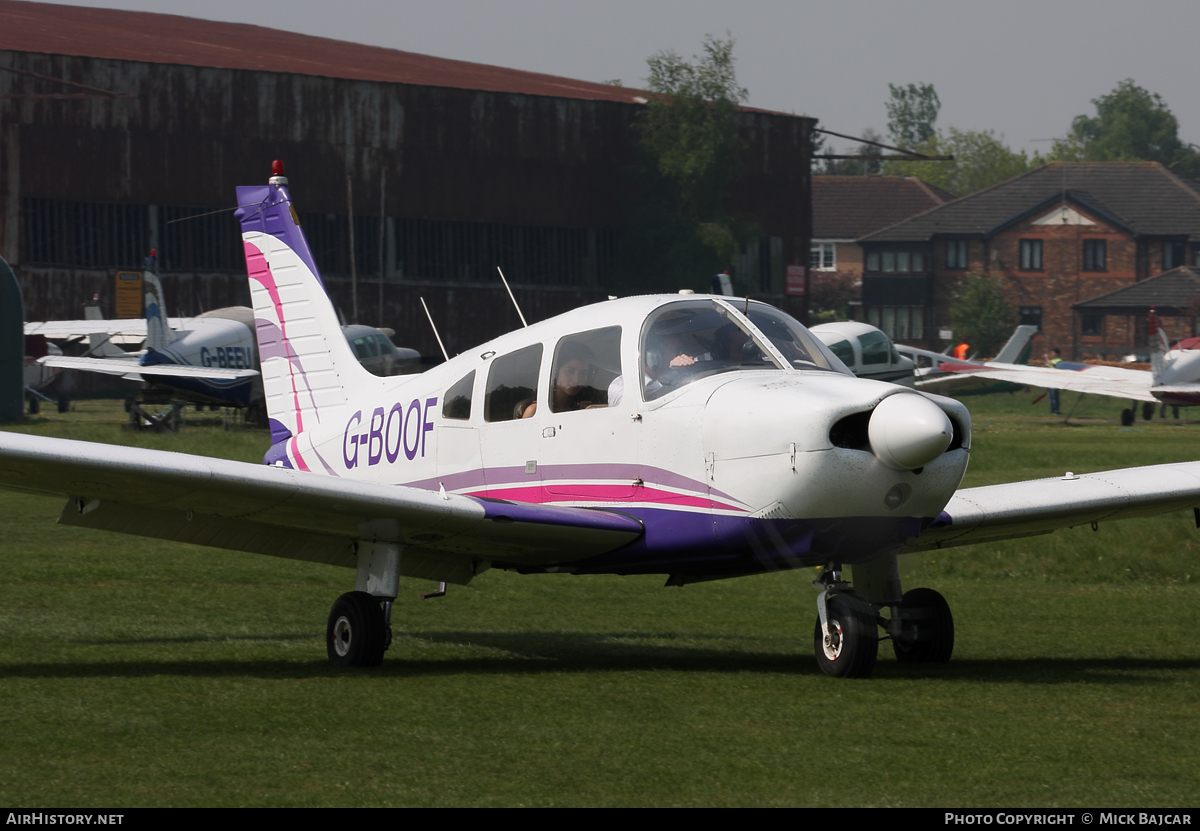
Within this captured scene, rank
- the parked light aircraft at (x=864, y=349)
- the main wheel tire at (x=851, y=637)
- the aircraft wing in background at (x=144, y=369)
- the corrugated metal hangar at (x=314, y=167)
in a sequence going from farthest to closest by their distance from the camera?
1. the corrugated metal hangar at (x=314, y=167)
2. the aircraft wing in background at (x=144, y=369)
3. the parked light aircraft at (x=864, y=349)
4. the main wheel tire at (x=851, y=637)

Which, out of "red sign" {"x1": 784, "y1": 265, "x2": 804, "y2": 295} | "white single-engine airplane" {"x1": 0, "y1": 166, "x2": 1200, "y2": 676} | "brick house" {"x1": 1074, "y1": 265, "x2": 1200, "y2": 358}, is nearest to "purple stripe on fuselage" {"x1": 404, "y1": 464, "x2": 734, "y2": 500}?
"white single-engine airplane" {"x1": 0, "y1": 166, "x2": 1200, "y2": 676}

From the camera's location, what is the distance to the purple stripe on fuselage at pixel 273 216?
1410 centimetres

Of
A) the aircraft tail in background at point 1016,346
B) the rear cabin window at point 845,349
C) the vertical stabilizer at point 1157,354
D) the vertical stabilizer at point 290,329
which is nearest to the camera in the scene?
the vertical stabilizer at point 290,329

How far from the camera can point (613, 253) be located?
7488cm

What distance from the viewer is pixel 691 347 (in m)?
9.92

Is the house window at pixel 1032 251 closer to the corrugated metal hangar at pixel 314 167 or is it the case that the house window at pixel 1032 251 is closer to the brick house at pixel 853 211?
the brick house at pixel 853 211

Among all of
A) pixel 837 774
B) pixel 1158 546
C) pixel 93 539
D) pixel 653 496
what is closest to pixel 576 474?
pixel 653 496

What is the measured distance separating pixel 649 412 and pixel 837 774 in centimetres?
340

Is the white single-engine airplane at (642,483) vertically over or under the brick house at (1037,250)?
under

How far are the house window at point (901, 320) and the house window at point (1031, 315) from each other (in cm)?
755

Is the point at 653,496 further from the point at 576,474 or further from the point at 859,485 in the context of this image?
the point at 859,485

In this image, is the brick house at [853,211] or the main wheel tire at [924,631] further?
the brick house at [853,211]

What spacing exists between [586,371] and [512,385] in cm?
76

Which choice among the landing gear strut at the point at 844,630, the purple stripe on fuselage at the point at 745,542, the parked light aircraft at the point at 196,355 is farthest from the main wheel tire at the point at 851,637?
the parked light aircraft at the point at 196,355
